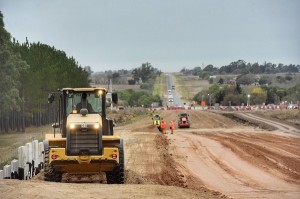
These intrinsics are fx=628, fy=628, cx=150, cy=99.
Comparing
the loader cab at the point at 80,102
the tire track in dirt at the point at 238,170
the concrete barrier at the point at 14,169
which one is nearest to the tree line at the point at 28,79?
the tire track in dirt at the point at 238,170

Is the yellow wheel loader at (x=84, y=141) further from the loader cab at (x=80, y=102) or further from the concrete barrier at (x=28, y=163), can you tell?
the concrete barrier at (x=28, y=163)

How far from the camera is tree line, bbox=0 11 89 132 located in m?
60.6

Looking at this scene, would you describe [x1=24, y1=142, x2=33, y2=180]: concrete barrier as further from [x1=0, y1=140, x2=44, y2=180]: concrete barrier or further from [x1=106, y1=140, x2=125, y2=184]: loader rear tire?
[x1=106, y1=140, x2=125, y2=184]: loader rear tire

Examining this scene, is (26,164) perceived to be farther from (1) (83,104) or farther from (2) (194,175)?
(2) (194,175)

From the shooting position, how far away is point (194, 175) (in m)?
24.2

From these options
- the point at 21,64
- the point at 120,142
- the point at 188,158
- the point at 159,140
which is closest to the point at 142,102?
the point at 21,64

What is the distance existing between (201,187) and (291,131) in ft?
142

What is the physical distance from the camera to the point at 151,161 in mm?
29391

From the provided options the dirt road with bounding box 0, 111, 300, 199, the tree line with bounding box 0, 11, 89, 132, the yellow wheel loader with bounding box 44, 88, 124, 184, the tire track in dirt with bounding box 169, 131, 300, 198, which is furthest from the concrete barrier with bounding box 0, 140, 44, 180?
the tree line with bounding box 0, 11, 89, 132

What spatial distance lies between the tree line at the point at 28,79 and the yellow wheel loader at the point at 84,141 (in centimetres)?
4077

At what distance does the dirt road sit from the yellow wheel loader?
0.97 m

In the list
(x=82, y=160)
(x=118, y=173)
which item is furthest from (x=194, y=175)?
(x=82, y=160)

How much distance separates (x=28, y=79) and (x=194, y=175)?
52.9m

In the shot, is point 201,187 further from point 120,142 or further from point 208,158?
point 208,158
